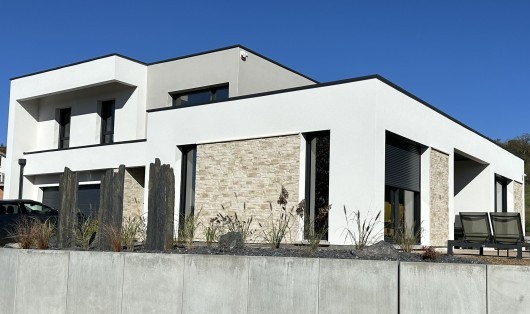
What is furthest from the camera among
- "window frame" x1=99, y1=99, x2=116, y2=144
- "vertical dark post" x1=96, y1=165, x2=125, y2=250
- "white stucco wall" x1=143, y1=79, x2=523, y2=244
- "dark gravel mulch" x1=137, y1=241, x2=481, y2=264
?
"window frame" x1=99, y1=99, x2=116, y2=144

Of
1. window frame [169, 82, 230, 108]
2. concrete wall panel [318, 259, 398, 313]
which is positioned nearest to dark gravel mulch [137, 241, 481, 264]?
concrete wall panel [318, 259, 398, 313]

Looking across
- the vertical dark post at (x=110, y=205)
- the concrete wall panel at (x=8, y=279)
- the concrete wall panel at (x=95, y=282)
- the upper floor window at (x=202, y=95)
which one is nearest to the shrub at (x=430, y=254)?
the concrete wall panel at (x=95, y=282)

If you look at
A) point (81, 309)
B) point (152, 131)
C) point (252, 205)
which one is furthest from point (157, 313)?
point (152, 131)

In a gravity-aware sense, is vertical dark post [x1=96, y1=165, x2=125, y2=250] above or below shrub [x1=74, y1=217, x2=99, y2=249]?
above

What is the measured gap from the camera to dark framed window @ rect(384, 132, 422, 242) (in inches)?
575

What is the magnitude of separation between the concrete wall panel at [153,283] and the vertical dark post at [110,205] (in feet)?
5.85

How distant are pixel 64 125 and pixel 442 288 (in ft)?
71.9

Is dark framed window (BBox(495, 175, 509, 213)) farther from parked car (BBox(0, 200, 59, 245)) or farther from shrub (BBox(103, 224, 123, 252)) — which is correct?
shrub (BBox(103, 224, 123, 252))

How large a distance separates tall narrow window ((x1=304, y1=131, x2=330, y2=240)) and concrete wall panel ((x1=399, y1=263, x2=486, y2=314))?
7968 mm

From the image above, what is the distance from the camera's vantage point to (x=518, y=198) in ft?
88.5

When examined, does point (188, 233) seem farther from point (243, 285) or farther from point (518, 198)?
point (518, 198)

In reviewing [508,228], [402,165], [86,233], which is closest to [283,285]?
[86,233]

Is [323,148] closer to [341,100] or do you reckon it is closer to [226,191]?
[341,100]

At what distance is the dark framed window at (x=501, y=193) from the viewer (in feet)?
79.9
